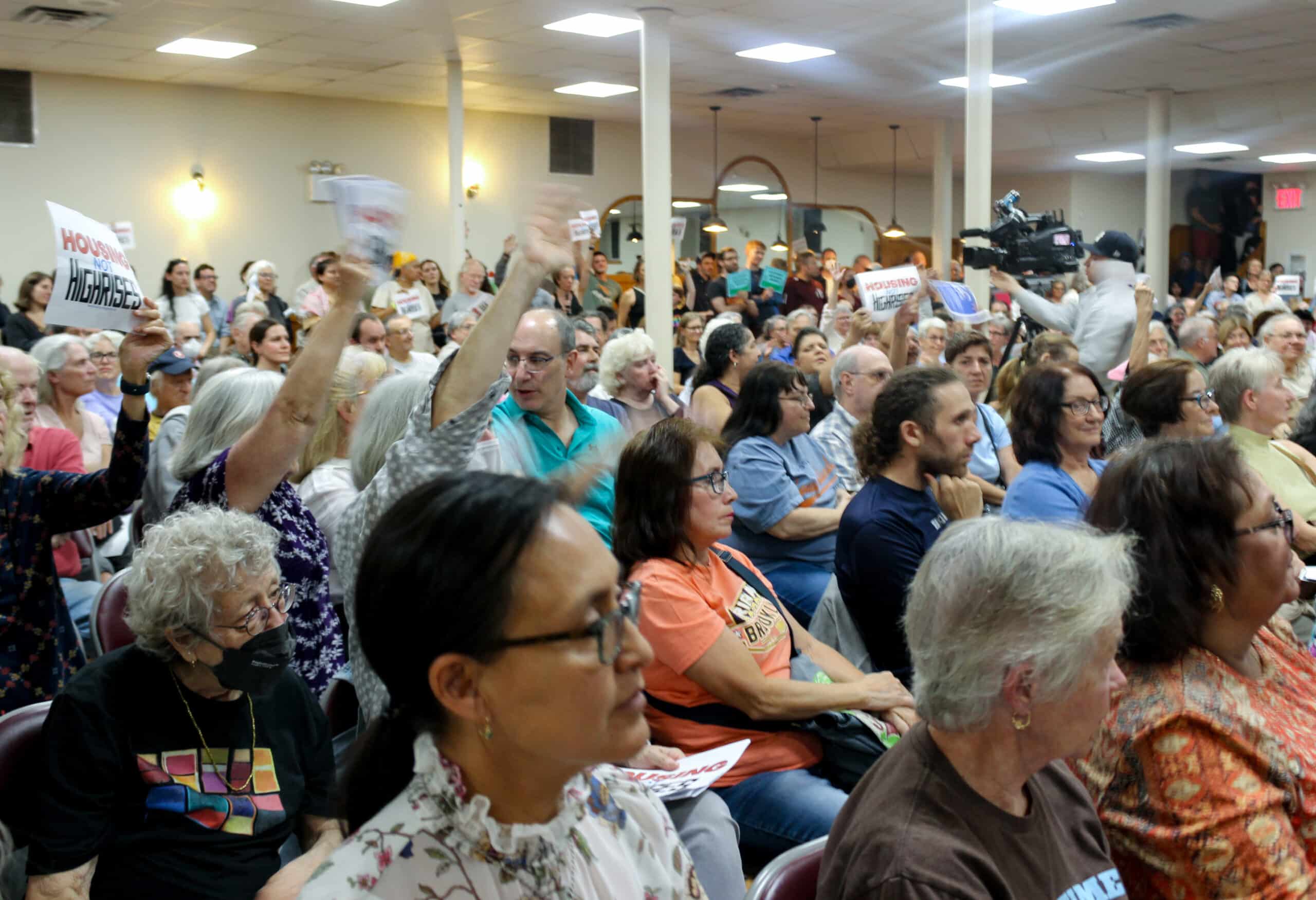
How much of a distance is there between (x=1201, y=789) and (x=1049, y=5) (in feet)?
29.1

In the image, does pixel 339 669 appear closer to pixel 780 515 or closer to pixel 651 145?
pixel 780 515

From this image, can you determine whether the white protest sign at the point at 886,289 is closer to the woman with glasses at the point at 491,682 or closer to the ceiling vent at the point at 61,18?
the woman with glasses at the point at 491,682

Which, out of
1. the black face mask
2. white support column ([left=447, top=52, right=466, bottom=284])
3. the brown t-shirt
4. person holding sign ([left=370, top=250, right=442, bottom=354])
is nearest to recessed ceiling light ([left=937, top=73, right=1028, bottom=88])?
white support column ([left=447, top=52, right=466, bottom=284])

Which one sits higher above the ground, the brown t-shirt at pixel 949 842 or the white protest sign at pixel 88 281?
the white protest sign at pixel 88 281

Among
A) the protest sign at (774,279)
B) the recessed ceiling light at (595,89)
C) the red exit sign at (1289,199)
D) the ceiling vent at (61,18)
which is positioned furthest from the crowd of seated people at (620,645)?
the red exit sign at (1289,199)

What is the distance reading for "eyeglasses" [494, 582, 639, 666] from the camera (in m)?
1.09

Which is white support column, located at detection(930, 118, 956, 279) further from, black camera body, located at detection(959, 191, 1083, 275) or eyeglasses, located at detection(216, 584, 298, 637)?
eyeglasses, located at detection(216, 584, 298, 637)

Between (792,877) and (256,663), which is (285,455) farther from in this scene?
(792,877)

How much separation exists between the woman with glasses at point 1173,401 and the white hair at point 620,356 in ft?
6.06

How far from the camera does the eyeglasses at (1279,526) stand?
179 cm

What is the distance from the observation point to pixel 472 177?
43.9 feet

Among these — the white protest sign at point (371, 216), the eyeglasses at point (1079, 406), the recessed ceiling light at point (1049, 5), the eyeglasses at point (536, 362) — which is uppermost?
the recessed ceiling light at point (1049, 5)

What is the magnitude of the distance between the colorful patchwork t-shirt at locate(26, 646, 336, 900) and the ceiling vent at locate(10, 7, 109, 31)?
27.0ft

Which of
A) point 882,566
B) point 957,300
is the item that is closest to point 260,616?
point 882,566
